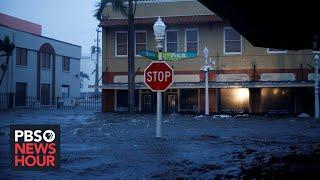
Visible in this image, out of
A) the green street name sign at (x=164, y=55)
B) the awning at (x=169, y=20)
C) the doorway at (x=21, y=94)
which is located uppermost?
the awning at (x=169, y=20)

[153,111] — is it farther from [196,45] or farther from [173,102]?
[196,45]

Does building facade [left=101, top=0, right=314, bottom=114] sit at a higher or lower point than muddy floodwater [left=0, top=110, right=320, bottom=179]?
higher

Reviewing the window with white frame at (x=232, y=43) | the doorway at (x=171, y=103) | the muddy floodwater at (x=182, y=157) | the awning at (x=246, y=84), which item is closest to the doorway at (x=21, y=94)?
the awning at (x=246, y=84)

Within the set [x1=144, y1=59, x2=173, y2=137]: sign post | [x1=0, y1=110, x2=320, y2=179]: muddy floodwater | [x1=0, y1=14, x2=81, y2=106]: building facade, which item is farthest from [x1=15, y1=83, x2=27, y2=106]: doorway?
[x1=144, y1=59, x2=173, y2=137]: sign post

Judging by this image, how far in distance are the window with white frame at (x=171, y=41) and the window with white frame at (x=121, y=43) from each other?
10.5 ft

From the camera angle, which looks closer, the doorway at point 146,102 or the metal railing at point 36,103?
the doorway at point 146,102

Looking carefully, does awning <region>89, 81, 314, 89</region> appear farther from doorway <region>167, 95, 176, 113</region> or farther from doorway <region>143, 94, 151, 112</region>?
doorway <region>167, 95, 176, 113</region>

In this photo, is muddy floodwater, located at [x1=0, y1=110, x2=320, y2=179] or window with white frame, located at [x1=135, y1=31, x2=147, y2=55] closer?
muddy floodwater, located at [x1=0, y1=110, x2=320, y2=179]

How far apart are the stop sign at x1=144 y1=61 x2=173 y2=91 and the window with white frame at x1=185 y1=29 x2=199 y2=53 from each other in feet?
68.2

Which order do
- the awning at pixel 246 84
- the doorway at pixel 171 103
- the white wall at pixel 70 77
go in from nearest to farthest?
the awning at pixel 246 84 → the doorway at pixel 171 103 → the white wall at pixel 70 77

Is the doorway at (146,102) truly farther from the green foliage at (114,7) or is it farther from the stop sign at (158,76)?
the stop sign at (158,76)

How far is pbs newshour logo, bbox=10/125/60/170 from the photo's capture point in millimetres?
5316

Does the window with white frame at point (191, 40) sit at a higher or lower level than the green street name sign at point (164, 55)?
higher

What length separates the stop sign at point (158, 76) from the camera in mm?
13719
